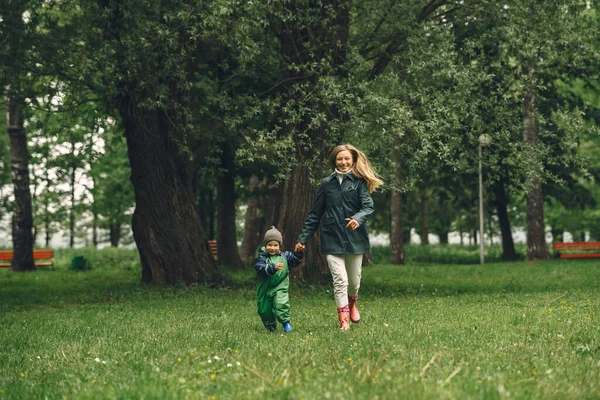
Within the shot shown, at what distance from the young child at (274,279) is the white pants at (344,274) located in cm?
44

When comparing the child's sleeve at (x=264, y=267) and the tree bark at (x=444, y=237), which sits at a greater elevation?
the tree bark at (x=444, y=237)

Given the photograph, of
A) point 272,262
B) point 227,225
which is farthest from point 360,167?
point 227,225

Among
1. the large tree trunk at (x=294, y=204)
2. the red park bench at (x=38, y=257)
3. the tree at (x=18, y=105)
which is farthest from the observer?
the red park bench at (x=38, y=257)

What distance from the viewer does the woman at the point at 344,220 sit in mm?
8883

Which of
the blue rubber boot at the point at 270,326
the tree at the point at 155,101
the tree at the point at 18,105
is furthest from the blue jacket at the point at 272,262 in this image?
the tree at the point at 18,105

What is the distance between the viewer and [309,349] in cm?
702

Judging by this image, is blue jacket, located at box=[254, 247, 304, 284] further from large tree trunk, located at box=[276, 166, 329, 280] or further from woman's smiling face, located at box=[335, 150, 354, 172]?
large tree trunk, located at box=[276, 166, 329, 280]


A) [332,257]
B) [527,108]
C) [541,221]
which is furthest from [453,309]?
[541,221]

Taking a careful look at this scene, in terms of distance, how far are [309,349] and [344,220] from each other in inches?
89.1

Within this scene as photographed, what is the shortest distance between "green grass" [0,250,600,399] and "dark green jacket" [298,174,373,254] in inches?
38.3

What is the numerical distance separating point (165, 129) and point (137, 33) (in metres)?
3.31

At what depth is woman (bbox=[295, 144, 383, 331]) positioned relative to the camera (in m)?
8.88

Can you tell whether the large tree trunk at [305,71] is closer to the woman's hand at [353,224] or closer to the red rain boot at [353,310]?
the red rain boot at [353,310]

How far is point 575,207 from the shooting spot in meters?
33.8
